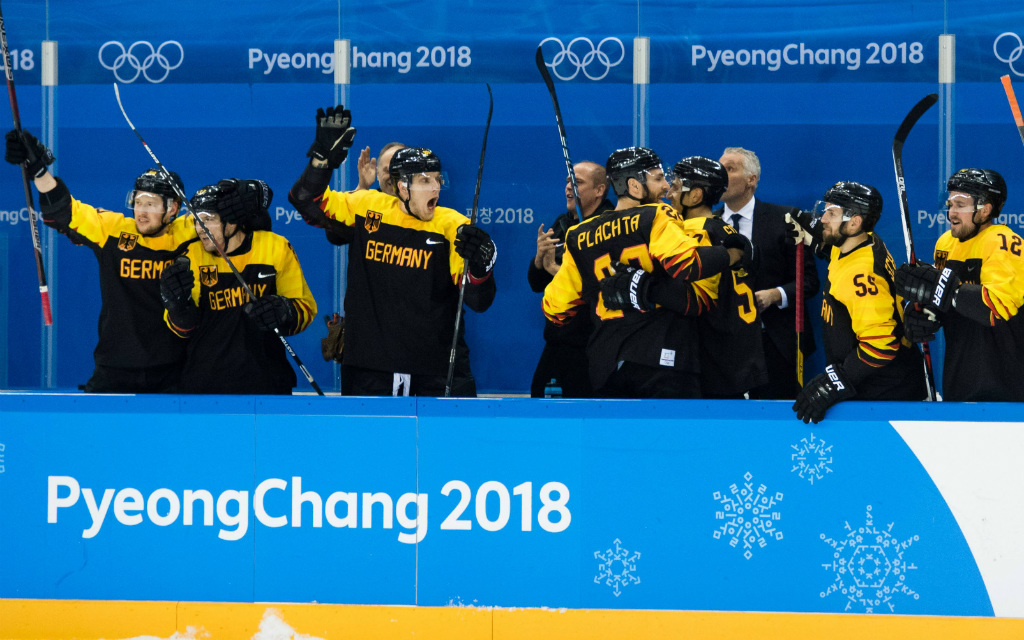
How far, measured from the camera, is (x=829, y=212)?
414 cm

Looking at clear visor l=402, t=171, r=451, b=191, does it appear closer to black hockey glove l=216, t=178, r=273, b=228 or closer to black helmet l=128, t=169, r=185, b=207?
black hockey glove l=216, t=178, r=273, b=228

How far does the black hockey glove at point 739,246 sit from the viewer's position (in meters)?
4.31

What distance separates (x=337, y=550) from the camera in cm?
371

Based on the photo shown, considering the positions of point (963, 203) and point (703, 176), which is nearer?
point (963, 203)

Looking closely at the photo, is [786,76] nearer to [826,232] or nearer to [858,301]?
[826,232]

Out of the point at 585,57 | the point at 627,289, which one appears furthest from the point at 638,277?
the point at 585,57

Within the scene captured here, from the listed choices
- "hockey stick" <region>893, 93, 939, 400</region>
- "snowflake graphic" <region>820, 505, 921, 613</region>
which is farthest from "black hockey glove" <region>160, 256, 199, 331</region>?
"hockey stick" <region>893, 93, 939, 400</region>

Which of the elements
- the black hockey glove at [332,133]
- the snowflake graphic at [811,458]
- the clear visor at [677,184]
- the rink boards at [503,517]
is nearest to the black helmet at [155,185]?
the black hockey glove at [332,133]

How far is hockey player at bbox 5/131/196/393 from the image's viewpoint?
4625 mm

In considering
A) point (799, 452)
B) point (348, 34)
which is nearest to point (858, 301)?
point (799, 452)

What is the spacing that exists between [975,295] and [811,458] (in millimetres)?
860

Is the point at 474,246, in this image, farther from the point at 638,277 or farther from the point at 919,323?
the point at 919,323

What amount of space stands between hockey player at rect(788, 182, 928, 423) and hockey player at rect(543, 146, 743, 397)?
0.43 m

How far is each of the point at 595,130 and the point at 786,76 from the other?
1101 millimetres
